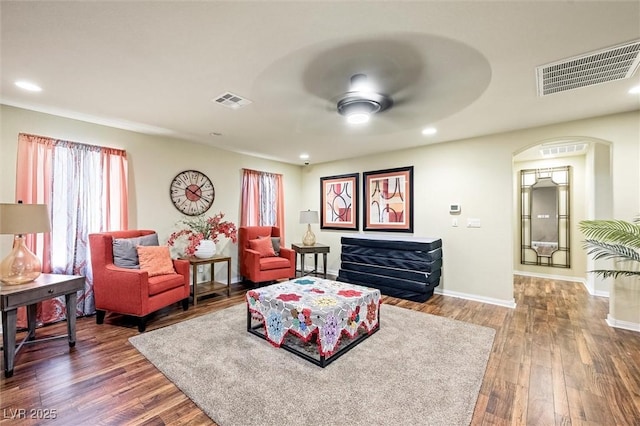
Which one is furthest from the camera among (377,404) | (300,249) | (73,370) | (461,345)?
(300,249)

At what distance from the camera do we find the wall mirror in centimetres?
520

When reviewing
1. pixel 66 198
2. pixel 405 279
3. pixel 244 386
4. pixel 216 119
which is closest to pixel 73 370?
pixel 244 386

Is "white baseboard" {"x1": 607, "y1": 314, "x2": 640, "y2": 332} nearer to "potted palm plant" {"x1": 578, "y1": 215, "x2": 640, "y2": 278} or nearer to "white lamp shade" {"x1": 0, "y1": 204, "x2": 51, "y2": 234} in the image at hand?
"potted palm plant" {"x1": 578, "y1": 215, "x2": 640, "y2": 278}

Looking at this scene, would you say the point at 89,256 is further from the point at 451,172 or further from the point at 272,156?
the point at 451,172

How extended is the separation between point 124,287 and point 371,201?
4003 mm

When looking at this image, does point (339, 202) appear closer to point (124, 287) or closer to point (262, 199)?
point (262, 199)

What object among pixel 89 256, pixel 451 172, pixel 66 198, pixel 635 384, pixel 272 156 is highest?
pixel 272 156

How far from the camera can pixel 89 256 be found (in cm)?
346

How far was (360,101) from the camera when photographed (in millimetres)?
2469

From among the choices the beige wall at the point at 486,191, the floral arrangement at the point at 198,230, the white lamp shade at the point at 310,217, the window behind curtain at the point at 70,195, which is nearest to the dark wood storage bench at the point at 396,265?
the beige wall at the point at 486,191

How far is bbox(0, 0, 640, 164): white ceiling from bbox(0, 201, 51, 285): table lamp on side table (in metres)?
1.13

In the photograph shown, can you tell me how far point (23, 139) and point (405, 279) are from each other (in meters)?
5.03

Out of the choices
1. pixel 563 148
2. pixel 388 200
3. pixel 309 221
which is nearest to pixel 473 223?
pixel 388 200

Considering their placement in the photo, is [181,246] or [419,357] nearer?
[419,357]
